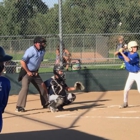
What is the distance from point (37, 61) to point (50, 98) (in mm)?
828

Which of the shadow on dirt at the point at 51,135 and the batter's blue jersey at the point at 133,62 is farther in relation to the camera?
the batter's blue jersey at the point at 133,62

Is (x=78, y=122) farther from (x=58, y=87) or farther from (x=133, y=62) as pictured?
(x=133, y=62)

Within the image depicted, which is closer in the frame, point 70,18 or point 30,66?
point 30,66

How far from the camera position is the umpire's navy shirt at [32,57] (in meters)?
9.12

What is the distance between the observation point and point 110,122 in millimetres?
7820

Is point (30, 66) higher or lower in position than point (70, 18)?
lower

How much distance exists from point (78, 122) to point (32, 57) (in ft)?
6.43

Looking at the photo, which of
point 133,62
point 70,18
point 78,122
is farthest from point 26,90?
point 70,18

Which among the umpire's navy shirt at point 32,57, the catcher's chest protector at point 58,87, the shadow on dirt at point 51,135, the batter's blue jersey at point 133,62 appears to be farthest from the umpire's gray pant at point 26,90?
the shadow on dirt at point 51,135

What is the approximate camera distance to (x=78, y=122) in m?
7.95

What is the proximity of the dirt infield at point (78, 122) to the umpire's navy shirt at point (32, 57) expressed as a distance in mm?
991

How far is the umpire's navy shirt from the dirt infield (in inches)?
39.0

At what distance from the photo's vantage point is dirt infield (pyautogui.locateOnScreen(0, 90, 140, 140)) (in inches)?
270

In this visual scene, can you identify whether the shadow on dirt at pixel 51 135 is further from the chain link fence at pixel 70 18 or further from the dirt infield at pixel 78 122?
the chain link fence at pixel 70 18
